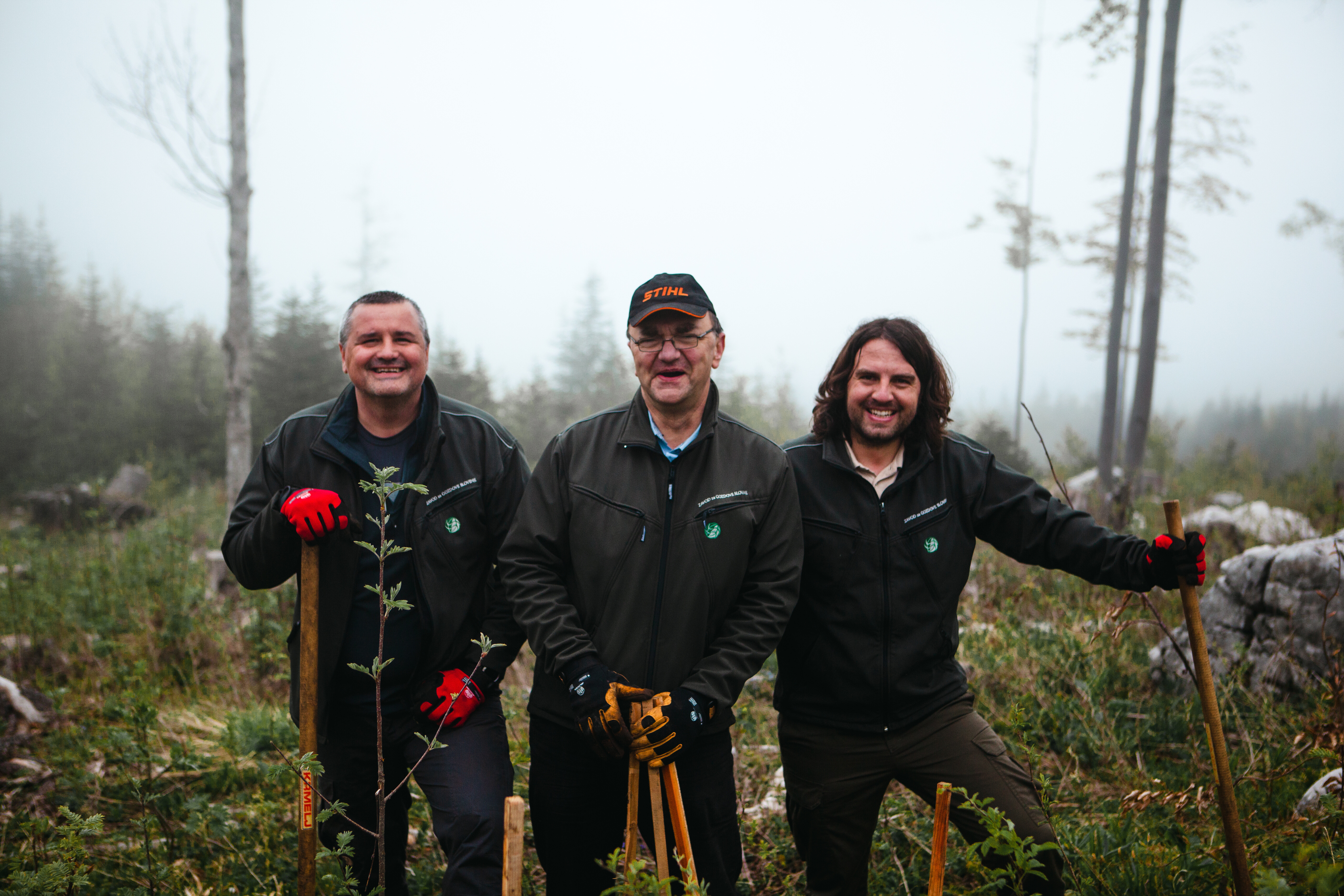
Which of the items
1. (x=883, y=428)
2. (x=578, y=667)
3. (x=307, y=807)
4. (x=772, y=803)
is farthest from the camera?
(x=772, y=803)

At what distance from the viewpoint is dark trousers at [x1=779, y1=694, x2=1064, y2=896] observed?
2562 millimetres

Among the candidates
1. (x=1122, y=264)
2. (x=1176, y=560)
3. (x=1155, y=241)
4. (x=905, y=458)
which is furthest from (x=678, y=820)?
(x=1122, y=264)

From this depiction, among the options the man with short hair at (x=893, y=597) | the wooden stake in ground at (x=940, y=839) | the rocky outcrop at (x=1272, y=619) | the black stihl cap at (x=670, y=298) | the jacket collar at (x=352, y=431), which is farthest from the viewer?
the rocky outcrop at (x=1272, y=619)

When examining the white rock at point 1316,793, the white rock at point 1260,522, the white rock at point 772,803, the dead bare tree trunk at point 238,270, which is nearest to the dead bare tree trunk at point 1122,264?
the white rock at point 1260,522

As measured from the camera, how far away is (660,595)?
2404 millimetres

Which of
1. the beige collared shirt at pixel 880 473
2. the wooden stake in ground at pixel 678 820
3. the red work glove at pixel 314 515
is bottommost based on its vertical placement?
the wooden stake in ground at pixel 678 820

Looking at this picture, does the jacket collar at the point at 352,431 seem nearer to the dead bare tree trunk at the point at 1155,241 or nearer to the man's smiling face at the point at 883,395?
the man's smiling face at the point at 883,395

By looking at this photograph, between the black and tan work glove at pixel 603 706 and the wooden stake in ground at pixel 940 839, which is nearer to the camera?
the wooden stake in ground at pixel 940 839

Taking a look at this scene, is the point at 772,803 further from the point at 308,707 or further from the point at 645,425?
the point at 308,707

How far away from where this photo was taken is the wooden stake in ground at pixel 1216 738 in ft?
7.10

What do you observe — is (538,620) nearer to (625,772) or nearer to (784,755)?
(625,772)

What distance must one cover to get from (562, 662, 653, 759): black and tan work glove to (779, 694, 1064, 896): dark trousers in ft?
2.73

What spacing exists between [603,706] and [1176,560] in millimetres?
1928

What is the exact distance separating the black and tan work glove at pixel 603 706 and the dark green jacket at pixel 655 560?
0.09 metres
